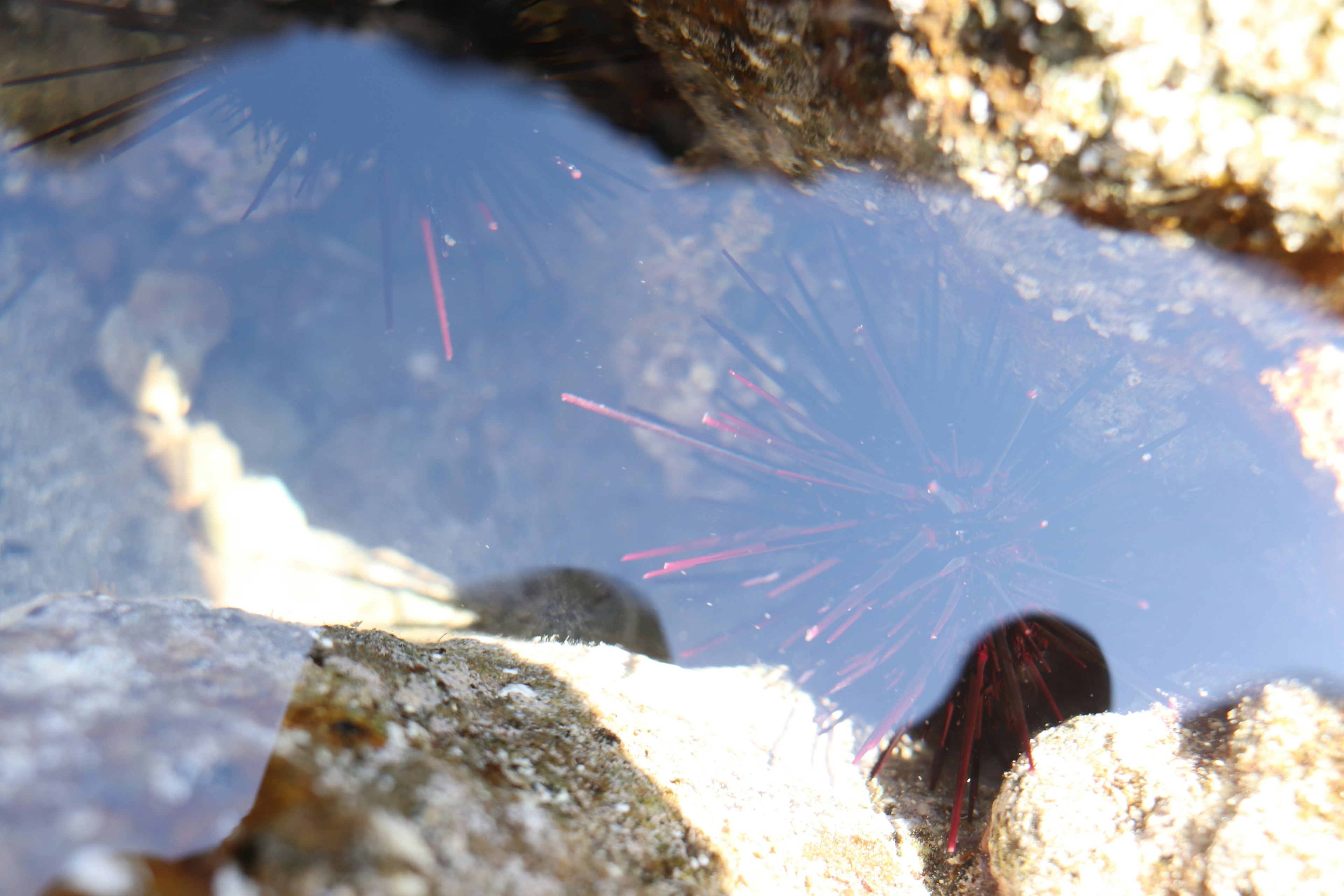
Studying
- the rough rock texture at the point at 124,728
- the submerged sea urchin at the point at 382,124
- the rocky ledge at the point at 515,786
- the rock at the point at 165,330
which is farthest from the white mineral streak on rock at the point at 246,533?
the rough rock texture at the point at 124,728

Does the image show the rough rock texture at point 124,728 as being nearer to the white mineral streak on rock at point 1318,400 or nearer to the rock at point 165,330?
the rock at point 165,330

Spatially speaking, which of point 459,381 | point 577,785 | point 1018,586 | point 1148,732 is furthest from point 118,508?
point 1148,732

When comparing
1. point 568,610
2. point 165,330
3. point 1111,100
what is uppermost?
point 1111,100

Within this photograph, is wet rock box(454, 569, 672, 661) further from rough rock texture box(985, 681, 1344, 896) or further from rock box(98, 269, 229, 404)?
rock box(98, 269, 229, 404)

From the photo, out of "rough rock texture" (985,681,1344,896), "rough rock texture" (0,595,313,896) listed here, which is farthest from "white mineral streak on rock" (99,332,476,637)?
"rough rock texture" (985,681,1344,896)

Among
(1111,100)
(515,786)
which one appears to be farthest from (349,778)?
(1111,100)

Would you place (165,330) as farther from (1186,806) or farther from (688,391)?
(1186,806)

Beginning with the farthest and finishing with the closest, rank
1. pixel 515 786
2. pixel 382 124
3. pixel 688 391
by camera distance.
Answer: pixel 688 391, pixel 382 124, pixel 515 786
